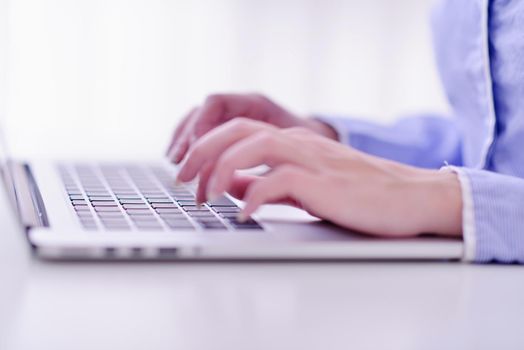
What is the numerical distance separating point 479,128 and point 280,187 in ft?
Result: 1.49

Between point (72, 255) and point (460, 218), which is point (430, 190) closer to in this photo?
point (460, 218)

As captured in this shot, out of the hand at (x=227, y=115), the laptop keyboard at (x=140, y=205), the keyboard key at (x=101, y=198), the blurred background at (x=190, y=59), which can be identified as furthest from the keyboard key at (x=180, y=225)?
the blurred background at (x=190, y=59)

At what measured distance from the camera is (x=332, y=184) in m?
0.55

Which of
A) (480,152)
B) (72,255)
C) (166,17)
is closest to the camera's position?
(72,255)

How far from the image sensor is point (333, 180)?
553 millimetres

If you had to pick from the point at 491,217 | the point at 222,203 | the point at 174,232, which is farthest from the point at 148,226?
the point at 491,217

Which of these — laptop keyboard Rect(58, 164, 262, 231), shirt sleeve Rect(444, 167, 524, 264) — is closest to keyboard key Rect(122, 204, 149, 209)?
laptop keyboard Rect(58, 164, 262, 231)

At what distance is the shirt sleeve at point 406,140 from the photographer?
42.1 inches

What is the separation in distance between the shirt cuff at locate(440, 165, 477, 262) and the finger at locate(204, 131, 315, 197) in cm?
11

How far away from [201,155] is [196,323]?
0.22 metres

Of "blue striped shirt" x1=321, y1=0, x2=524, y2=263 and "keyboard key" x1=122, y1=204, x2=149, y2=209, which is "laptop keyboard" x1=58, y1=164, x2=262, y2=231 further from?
"blue striped shirt" x1=321, y1=0, x2=524, y2=263

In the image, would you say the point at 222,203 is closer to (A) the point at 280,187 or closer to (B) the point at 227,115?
(A) the point at 280,187

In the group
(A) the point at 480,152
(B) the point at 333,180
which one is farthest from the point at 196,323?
(A) the point at 480,152

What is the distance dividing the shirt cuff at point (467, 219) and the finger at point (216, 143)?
0.14 meters
